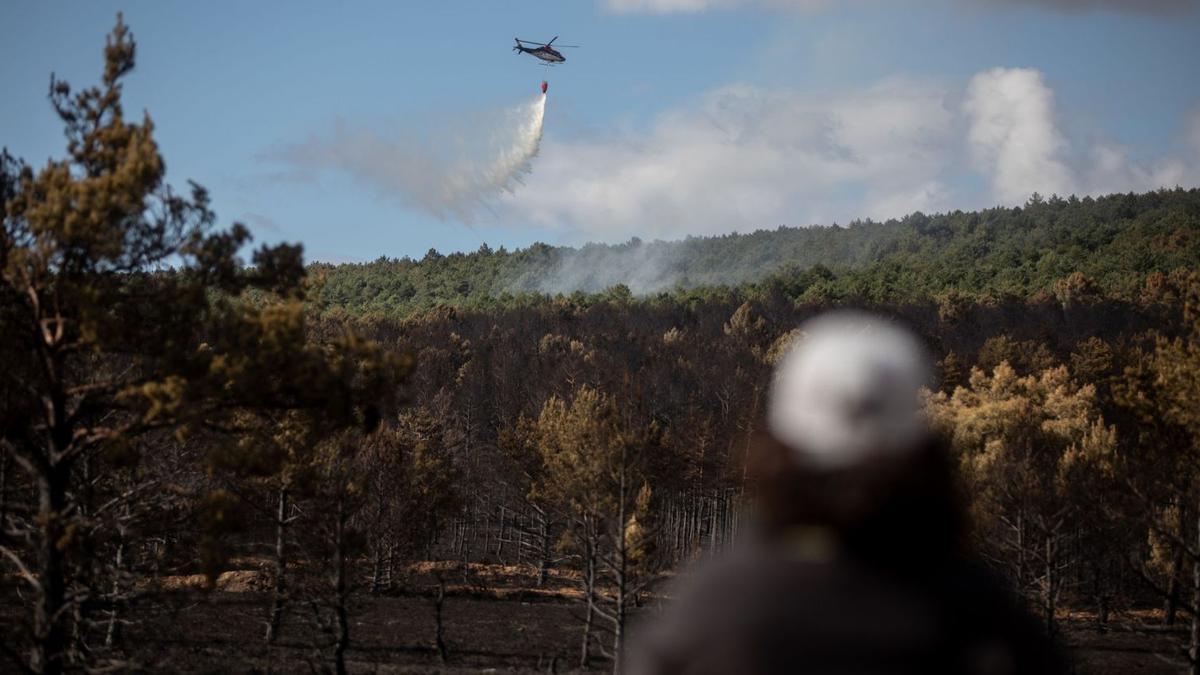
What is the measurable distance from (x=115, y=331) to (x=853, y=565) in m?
12.8

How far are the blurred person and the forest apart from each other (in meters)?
0.49

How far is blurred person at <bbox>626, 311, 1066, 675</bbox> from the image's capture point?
1814mm

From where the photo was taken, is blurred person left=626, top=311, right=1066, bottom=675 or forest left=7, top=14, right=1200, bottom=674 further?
forest left=7, top=14, right=1200, bottom=674

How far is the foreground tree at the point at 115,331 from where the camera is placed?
13047 millimetres

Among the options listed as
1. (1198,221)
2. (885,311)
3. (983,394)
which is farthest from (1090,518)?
(1198,221)

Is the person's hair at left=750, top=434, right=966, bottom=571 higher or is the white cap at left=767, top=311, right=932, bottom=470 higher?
the white cap at left=767, top=311, right=932, bottom=470

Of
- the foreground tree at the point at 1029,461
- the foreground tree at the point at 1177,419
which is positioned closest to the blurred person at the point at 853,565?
the foreground tree at the point at 1177,419

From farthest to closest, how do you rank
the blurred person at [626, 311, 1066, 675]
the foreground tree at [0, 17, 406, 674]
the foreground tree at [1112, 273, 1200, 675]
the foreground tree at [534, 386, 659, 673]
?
the foreground tree at [534, 386, 659, 673] < the foreground tree at [1112, 273, 1200, 675] < the foreground tree at [0, 17, 406, 674] < the blurred person at [626, 311, 1066, 675]

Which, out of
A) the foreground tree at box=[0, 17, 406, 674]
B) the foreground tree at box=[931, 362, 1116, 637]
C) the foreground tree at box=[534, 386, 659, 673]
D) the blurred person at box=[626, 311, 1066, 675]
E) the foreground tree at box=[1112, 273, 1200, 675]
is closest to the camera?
the blurred person at box=[626, 311, 1066, 675]

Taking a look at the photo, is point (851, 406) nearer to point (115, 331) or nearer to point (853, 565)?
point (853, 565)

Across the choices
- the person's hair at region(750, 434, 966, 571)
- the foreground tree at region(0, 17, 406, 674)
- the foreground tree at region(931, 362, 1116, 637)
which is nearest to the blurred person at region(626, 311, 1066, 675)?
the person's hair at region(750, 434, 966, 571)

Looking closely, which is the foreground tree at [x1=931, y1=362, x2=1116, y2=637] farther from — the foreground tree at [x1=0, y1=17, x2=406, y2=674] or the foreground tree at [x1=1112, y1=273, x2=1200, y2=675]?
the foreground tree at [x1=0, y1=17, x2=406, y2=674]

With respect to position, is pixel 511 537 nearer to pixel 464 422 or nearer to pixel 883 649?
pixel 464 422

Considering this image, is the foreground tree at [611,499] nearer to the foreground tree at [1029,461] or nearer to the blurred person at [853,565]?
the foreground tree at [1029,461]
